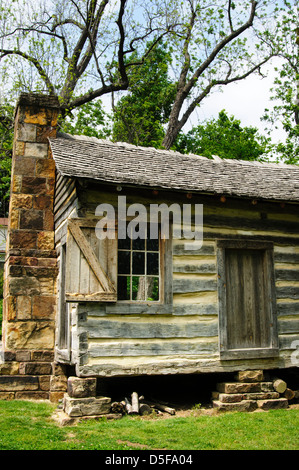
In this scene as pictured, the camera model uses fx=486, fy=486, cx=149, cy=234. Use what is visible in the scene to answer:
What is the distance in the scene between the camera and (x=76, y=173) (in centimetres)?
709

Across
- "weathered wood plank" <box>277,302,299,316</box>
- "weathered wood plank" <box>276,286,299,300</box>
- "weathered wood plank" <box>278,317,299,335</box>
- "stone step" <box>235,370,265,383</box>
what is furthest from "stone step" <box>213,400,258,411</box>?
"weathered wood plank" <box>276,286,299,300</box>

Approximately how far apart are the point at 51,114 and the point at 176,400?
6.20 m

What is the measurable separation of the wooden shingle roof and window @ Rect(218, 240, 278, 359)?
1039 mm

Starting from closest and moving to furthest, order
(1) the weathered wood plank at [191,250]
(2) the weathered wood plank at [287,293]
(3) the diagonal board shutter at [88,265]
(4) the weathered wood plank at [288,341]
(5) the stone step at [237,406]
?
(3) the diagonal board shutter at [88,265], (5) the stone step at [237,406], (1) the weathered wood plank at [191,250], (4) the weathered wood plank at [288,341], (2) the weathered wood plank at [287,293]

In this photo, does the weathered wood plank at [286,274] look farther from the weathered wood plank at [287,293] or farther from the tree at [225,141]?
the tree at [225,141]

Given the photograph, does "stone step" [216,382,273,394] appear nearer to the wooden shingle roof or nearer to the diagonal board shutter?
the diagonal board shutter

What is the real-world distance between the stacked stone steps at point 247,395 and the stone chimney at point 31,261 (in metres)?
3.30

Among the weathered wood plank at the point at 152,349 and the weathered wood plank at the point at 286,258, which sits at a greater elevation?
the weathered wood plank at the point at 286,258

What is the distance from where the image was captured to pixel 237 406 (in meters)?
7.59

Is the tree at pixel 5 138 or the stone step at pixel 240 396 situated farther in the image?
the tree at pixel 5 138

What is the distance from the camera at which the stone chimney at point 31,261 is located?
8938 mm

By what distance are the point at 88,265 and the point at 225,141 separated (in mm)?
21359

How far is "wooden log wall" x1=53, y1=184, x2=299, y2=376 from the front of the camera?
7273 millimetres

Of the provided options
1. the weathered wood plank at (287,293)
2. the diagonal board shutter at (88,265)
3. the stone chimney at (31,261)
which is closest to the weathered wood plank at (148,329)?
the diagonal board shutter at (88,265)
